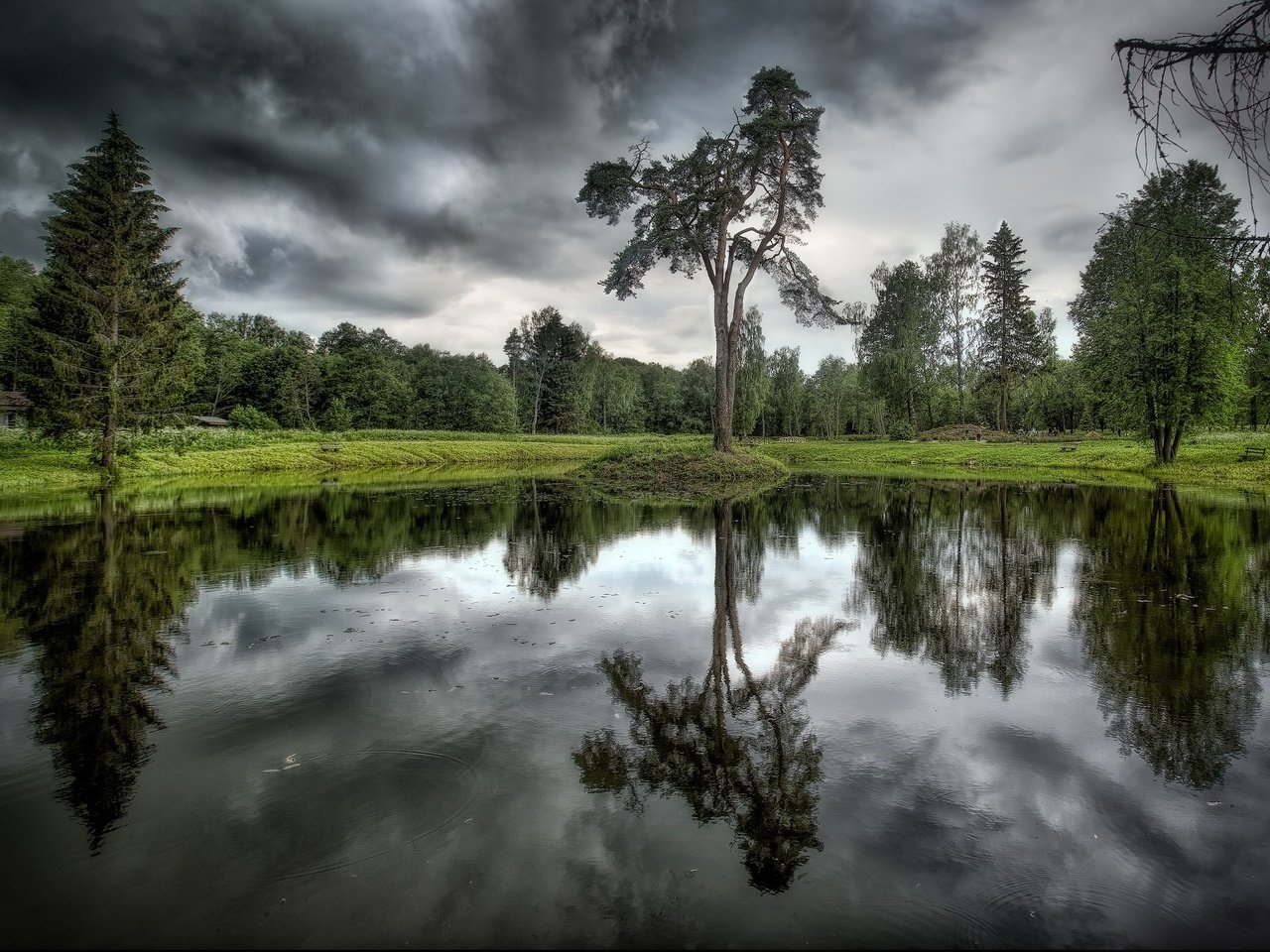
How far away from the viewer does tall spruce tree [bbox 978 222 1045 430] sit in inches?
1927

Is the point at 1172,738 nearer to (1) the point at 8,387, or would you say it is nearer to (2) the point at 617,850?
(2) the point at 617,850

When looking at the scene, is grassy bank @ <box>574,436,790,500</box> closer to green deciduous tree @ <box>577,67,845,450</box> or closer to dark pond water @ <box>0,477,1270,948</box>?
Result: green deciduous tree @ <box>577,67,845,450</box>

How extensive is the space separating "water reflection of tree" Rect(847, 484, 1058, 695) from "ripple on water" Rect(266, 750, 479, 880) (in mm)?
4367

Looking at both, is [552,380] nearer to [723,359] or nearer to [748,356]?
[748,356]

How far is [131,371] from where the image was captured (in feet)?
87.6

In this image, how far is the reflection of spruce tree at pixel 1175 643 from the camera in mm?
4465

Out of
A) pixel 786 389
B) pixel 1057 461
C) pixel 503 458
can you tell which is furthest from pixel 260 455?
pixel 786 389

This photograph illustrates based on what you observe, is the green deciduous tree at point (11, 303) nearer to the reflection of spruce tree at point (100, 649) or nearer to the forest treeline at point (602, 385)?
the forest treeline at point (602, 385)

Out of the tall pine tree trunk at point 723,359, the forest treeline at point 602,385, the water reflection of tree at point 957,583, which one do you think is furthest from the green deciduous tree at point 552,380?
the water reflection of tree at point 957,583

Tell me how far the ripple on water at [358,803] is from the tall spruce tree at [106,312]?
29.6 m

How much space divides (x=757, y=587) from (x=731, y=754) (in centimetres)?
487

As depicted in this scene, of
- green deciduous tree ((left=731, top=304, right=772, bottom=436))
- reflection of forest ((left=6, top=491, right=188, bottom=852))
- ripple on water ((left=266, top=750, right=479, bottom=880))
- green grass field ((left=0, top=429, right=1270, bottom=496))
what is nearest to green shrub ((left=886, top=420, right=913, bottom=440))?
green grass field ((left=0, top=429, right=1270, bottom=496))

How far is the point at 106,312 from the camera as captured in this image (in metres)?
26.9

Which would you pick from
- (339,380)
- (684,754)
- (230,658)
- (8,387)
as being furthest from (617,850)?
(339,380)
